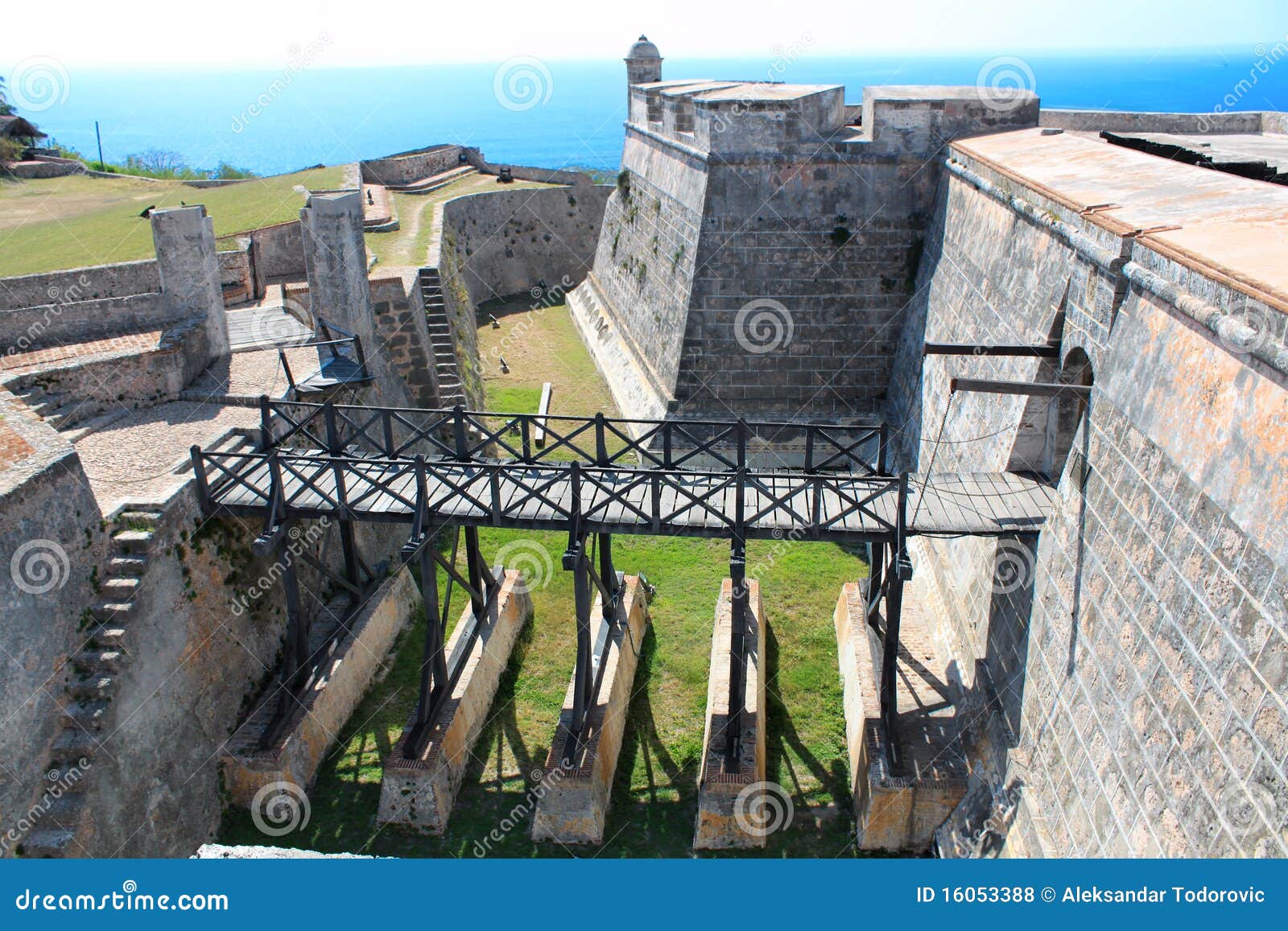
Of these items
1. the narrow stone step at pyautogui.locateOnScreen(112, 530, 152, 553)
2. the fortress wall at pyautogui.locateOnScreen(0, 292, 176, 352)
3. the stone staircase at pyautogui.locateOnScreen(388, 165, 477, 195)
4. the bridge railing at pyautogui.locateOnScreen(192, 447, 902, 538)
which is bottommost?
the narrow stone step at pyautogui.locateOnScreen(112, 530, 152, 553)

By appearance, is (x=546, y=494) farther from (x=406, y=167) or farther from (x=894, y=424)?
(x=406, y=167)

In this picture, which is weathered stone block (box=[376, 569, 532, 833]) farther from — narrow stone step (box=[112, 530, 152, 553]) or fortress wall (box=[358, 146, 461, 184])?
fortress wall (box=[358, 146, 461, 184])

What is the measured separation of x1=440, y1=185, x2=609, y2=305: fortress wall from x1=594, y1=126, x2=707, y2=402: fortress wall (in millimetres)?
5606

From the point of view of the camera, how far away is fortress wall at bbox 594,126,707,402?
16.3m

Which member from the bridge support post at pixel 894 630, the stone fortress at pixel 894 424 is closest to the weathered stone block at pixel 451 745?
the stone fortress at pixel 894 424

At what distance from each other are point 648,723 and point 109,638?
18.7 ft

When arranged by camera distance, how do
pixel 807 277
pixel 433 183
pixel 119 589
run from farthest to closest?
1. pixel 433 183
2. pixel 807 277
3. pixel 119 589

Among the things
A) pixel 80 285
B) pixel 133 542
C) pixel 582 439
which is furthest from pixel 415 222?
pixel 133 542

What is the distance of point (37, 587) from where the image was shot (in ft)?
28.0

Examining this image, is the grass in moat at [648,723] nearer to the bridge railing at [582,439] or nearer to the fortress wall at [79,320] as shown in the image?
→ the bridge railing at [582,439]

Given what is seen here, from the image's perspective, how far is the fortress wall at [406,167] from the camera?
3044 centimetres

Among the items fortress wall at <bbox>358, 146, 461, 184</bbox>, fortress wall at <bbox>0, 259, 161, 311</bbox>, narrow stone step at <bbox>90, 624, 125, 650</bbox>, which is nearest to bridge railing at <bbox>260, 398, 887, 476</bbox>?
narrow stone step at <bbox>90, 624, 125, 650</bbox>

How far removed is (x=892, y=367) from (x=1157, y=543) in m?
8.97

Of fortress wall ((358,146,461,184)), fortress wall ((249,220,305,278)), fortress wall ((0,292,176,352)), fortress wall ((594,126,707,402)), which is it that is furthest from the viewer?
fortress wall ((358,146,461,184))
